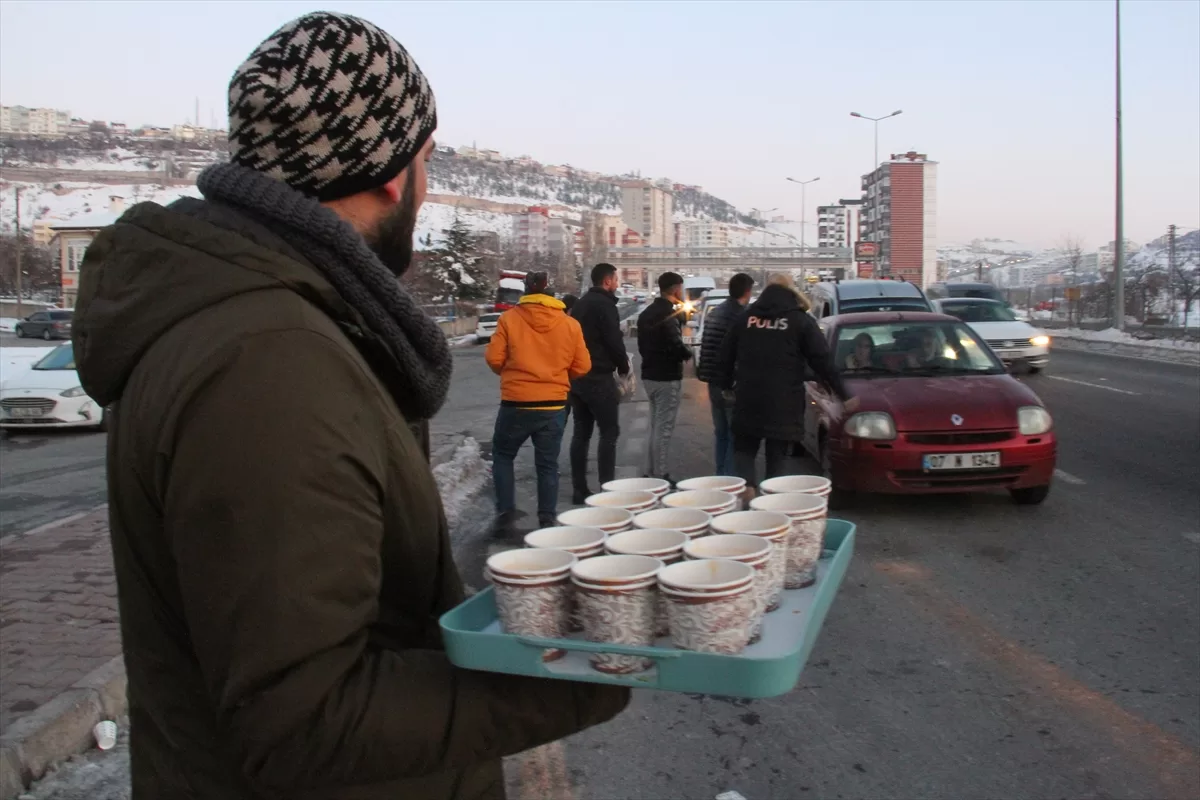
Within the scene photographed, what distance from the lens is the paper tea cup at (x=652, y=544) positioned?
1.57 metres

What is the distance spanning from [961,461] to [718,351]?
89.9 inches

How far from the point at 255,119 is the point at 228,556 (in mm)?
579

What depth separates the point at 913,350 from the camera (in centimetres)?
912

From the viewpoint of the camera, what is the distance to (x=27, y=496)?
34.2 feet

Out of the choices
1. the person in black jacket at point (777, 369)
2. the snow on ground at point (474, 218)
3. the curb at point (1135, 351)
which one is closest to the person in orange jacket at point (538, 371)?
the person in black jacket at point (777, 369)

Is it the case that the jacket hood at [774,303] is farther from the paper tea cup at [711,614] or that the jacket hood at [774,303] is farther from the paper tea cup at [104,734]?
the paper tea cup at [711,614]

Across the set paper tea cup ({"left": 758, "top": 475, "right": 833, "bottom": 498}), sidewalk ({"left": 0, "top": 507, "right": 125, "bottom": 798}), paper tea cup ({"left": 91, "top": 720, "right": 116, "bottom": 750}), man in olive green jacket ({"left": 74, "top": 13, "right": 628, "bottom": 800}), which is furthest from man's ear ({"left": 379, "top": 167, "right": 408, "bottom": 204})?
paper tea cup ({"left": 91, "top": 720, "right": 116, "bottom": 750})

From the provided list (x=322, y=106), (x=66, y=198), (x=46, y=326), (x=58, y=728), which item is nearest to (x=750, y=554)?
(x=322, y=106)

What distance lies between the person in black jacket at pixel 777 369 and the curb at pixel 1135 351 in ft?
63.0

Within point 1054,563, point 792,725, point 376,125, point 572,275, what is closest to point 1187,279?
point 1054,563

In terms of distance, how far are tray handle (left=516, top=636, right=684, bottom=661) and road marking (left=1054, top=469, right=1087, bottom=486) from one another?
9021mm

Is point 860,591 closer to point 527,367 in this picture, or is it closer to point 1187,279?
point 527,367

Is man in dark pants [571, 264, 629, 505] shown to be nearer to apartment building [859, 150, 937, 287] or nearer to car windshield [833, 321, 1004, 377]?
car windshield [833, 321, 1004, 377]

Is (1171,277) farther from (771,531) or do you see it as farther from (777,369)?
(771,531)
